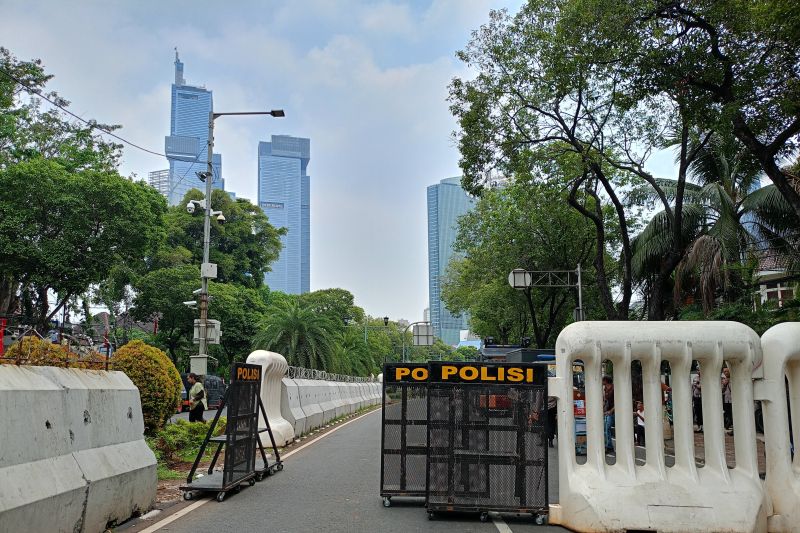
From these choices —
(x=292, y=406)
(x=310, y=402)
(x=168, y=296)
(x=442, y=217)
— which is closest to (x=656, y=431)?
(x=292, y=406)

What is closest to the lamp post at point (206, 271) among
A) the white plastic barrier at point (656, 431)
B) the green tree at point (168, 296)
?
the white plastic barrier at point (656, 431)

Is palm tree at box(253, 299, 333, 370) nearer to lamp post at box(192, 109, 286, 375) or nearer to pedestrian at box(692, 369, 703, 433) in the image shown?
lamp post at box(192, 109, 286, 375)

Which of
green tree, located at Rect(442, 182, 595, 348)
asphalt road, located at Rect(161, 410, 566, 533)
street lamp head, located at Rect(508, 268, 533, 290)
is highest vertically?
green tree, located at Rect(442, 182, 595, 348)

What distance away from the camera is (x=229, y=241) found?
6016 centimetres

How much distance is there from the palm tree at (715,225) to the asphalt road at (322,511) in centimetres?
1236

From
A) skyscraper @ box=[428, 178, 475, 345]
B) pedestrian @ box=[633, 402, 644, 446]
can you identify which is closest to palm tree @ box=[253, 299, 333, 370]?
pedestrian @ box=[633, 402, 644, 446]

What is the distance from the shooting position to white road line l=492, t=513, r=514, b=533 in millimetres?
7605

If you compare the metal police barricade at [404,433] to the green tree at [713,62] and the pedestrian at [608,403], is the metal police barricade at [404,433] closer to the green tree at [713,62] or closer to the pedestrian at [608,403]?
the pedestrian at [608,403]

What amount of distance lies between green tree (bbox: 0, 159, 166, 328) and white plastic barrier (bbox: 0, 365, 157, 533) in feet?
91.5

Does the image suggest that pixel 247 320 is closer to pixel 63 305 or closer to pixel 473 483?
pixel 63 305

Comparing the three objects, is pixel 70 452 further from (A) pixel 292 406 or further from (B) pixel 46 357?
(A) pixel 292 406

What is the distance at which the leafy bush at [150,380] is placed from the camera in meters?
14.4

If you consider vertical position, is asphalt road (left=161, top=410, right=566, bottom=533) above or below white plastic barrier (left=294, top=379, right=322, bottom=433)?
below

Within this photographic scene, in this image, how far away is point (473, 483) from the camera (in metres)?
8.15
